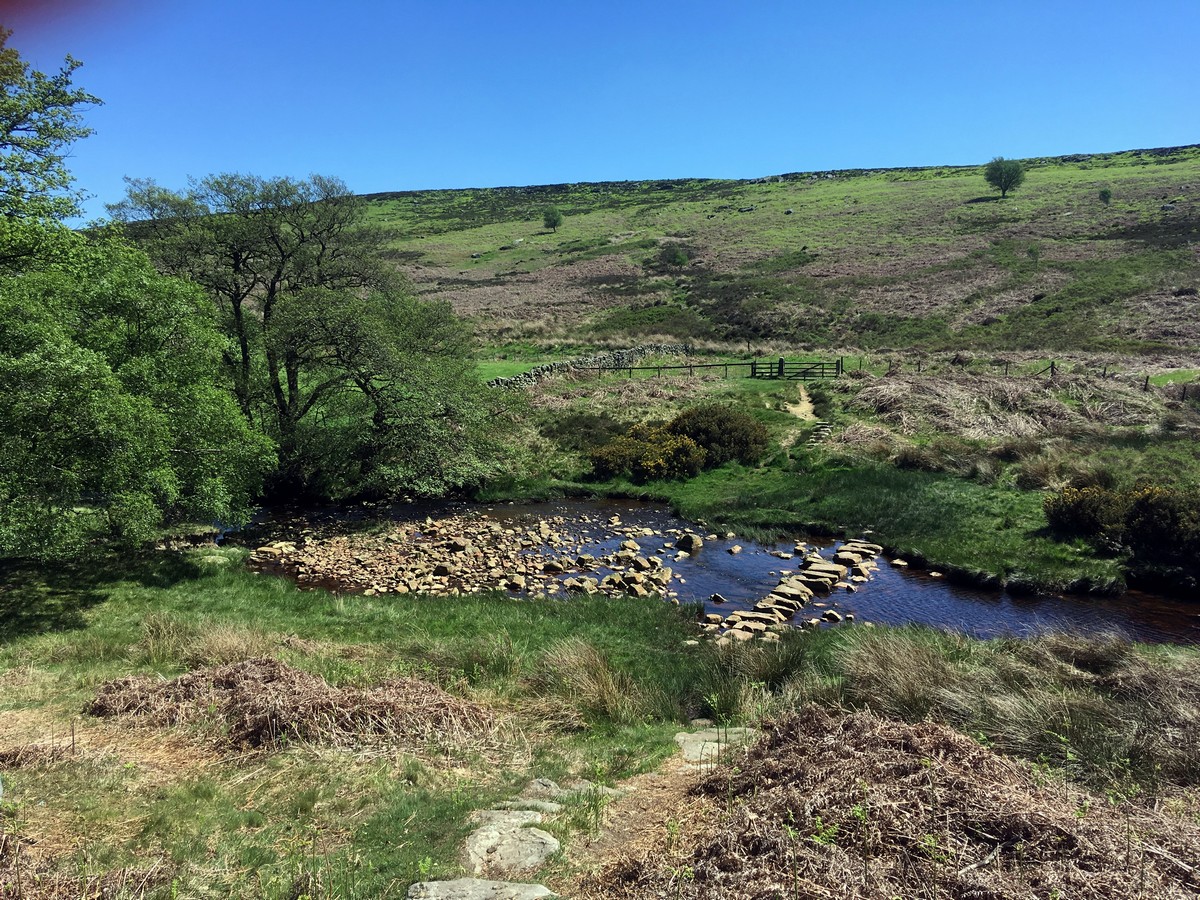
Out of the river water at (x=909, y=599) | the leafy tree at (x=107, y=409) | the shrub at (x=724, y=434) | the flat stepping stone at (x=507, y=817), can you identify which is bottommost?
the river water at (x=909, y=599)

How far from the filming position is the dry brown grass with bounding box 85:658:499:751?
8.24m

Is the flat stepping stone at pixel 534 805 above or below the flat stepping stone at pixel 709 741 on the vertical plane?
above

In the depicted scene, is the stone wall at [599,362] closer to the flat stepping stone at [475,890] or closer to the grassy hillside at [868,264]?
the grassy hillside at [868,264]

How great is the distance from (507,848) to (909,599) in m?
13.9

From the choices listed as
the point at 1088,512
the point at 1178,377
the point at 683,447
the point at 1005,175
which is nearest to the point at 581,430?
the point at 683,447

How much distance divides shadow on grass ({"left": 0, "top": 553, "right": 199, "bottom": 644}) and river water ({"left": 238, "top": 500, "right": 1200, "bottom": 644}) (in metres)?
4.93

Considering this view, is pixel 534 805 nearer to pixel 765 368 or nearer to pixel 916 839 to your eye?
pixel 916 839

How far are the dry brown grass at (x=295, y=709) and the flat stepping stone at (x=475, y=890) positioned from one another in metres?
3.02

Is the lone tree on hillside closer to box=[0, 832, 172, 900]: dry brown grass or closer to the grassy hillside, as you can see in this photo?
the grassy hillside

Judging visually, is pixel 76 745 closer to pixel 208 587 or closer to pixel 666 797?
pixel 666 797

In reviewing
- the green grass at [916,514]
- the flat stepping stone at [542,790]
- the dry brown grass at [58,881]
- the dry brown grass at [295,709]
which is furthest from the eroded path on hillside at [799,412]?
the dry brown grass at [58,881]

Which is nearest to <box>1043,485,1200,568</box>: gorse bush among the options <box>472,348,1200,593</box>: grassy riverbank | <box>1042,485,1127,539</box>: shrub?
<box>1042,485,1127,539</box>: shrub

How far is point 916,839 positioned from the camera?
5035 millimetres

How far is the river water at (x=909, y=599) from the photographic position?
1492cm
